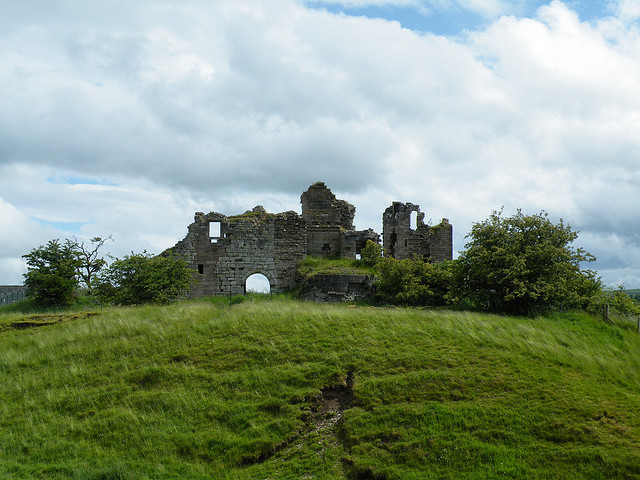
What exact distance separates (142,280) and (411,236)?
60.5 ft

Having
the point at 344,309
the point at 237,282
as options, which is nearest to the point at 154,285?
the point at 237,282

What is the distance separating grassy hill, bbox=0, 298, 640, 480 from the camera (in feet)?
36.2

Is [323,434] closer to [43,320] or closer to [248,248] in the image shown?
[43,320]

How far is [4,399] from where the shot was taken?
A: 48.1 feet

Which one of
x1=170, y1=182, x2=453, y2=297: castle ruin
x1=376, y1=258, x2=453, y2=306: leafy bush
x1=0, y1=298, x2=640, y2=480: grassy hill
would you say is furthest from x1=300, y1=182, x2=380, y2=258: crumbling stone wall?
x1=0, y1=298, x2=640, y2=480: grassy hill

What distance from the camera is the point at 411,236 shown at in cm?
3712

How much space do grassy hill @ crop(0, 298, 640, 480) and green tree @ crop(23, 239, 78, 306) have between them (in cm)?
1166

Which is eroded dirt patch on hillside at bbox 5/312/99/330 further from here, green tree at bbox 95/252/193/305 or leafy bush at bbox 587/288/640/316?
leafy bush at bbox 587/288/640/316

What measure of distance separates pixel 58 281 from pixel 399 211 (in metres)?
20.9

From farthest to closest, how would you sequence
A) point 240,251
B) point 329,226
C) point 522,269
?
point 329,226
point 240,251
point 522,269

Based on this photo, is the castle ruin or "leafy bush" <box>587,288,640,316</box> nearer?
"leafy bush" <box>587,288,640,316</box>

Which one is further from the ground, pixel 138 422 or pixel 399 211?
pixel 399 211

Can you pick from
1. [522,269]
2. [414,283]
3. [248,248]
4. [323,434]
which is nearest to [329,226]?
[248,248]

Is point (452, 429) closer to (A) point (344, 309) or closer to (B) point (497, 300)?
(A) point (344, 309)
